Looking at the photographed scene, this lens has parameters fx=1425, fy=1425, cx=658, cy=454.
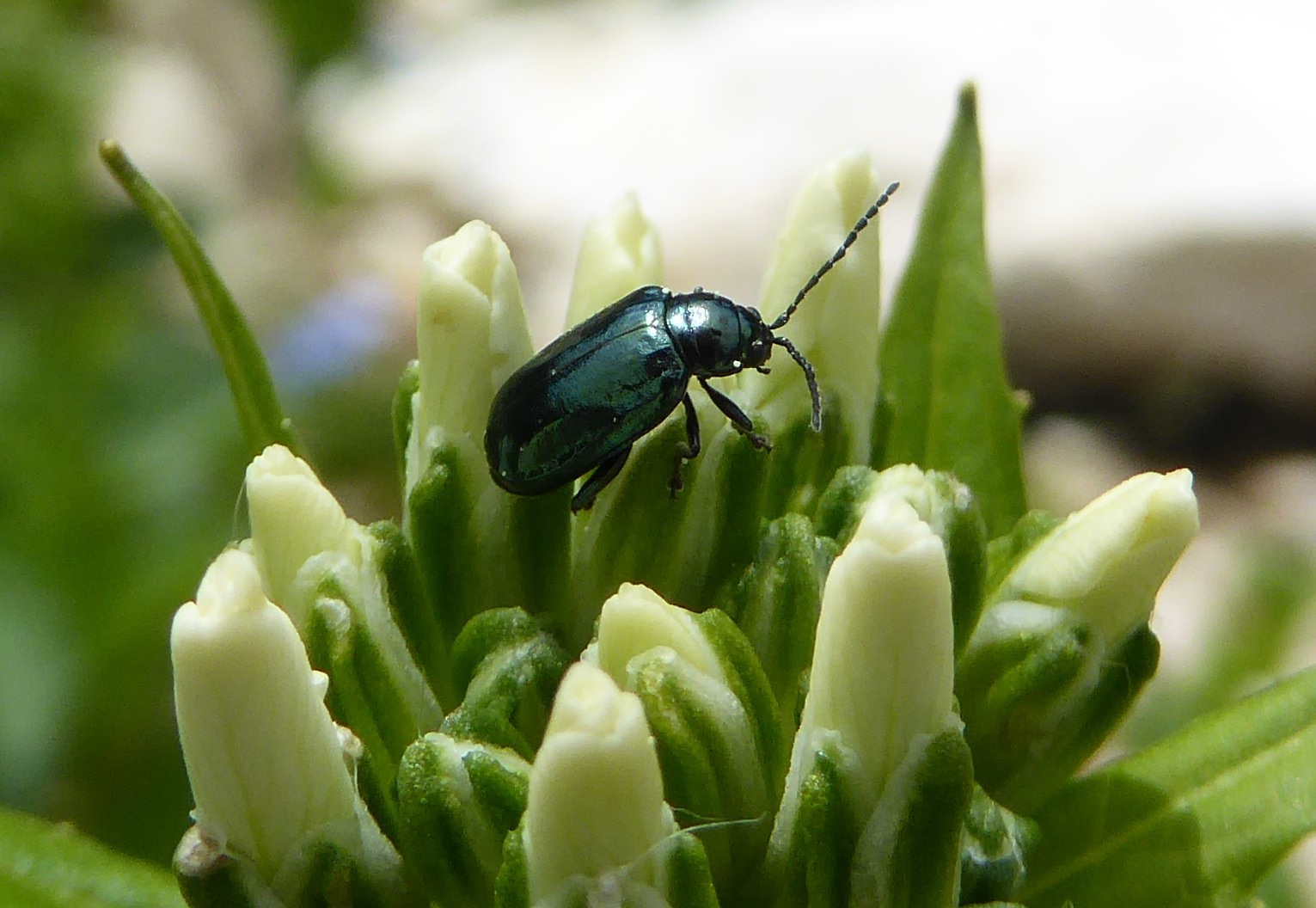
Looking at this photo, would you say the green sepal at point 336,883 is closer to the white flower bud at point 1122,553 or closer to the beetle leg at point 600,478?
the beetle leg at point 600,478

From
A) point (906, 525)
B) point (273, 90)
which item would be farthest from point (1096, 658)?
point (273, 90)

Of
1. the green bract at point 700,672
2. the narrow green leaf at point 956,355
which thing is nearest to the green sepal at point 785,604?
the green bract at point 700,672

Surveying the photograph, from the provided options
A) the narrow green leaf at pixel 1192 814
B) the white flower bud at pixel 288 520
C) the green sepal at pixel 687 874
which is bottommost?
the narrow green leaf at pixel 1192 814

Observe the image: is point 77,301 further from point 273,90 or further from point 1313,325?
point 1313,325

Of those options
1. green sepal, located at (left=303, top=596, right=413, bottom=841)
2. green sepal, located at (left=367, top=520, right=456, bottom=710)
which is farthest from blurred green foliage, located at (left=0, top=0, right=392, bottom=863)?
green sepal, located at (left=303, top=596, right=413, bottom=841)

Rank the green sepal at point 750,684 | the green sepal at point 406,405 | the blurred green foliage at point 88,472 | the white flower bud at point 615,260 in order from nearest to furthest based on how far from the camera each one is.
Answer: the green sepal at point 750,684 → the green sepal at point 406,405 → the white flower bud at point 615,260 → the blurred green foliage at point 88,472

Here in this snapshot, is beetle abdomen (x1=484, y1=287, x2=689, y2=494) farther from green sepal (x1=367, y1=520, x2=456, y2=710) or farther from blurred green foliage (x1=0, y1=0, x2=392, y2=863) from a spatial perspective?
blurred green foliage (x1=0, y1=0, x2=392, y2=863)
